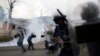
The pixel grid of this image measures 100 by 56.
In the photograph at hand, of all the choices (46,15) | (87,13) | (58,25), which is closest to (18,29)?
(46,15)

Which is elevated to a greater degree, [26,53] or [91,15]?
[91,15]

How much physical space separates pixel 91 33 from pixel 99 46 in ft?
1.07

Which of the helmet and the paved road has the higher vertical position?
the helmet

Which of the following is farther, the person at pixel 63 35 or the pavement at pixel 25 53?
the pavement at pixel 25 53

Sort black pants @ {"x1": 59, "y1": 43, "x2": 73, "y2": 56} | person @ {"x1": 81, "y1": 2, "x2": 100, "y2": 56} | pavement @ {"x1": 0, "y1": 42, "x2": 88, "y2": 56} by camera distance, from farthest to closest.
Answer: pavement @ {"x1": 0, "y1": 42, "x2": 88, "y2": 56}
black pants @ {"x1": 59, "y1": 43, "x2": 73, "y2": 56}
person @ {"x1": 81, "y1": 2, "x2": 100, "y2": 56}

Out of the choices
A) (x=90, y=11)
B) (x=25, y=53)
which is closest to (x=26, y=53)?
(x=25, y=53)

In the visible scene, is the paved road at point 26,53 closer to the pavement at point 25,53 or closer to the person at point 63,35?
the pavement at point 25,53

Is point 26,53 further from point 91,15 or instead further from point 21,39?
point 91,15

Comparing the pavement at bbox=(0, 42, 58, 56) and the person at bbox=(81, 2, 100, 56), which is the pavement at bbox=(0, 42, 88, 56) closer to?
the pavement at bbox=(0, 42, 58, 56)

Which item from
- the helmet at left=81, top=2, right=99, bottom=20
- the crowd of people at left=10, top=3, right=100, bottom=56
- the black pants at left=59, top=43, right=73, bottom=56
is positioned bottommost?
the black pants at left=59, top=43, right=73, bottom=56

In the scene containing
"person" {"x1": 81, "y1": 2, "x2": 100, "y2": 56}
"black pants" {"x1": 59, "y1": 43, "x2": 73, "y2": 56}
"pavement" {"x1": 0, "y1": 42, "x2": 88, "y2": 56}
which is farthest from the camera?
"pavement" {"x1": 0, "y1": 42, "x2": 88, "y2": 56}

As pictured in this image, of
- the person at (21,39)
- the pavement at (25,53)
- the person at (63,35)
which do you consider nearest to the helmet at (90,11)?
the person at (63,35)

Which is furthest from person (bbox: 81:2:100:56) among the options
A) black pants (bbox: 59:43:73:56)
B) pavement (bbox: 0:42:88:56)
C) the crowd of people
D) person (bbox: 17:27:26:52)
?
person (bbox: 17:27:26:52)

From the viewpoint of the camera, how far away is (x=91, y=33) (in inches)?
91.2
